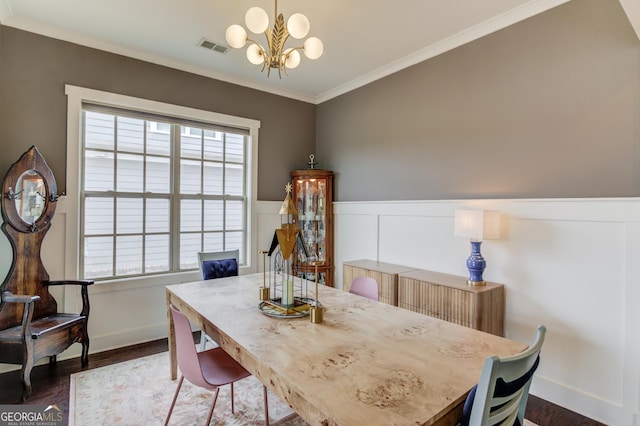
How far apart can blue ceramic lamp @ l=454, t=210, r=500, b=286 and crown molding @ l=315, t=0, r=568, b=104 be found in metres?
1.57

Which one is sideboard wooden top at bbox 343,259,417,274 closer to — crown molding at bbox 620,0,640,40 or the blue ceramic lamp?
the blue ceramic lamp

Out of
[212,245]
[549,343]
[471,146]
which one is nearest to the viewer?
[549,343]

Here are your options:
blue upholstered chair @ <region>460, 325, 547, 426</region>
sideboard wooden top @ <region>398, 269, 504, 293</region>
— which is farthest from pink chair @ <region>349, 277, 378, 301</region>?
blue upholstered chair @ <region>460, 325, 547, 426</region>

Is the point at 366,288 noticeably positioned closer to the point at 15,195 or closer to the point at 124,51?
the point at 15,195

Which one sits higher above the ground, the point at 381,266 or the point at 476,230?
the point at 476,230

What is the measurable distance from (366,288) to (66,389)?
2.45 m

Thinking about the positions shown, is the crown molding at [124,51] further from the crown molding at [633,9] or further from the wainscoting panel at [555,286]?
the crown molding at [633,9]

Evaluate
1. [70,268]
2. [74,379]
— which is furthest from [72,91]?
[74,379]

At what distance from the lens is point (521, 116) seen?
8.95 ft

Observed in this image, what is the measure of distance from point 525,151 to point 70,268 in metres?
4.14

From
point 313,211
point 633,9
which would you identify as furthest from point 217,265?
point 633,9

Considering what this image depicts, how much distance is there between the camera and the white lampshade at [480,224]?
265 centimetres

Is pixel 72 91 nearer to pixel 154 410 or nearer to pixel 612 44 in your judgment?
pixel 154 410

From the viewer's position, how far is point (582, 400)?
2381mm
